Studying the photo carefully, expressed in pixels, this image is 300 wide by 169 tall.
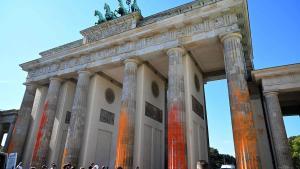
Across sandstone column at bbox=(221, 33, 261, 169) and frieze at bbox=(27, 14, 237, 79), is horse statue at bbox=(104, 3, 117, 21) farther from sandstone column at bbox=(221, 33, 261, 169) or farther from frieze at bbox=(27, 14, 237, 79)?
sandstone column at bbox=(221, 33, 261, 169)

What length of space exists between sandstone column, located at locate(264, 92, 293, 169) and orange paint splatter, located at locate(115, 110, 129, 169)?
28.7 feet

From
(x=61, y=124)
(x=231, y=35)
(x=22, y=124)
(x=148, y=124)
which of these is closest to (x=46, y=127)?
(x=61, y=124)

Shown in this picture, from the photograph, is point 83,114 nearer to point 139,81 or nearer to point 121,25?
point 139,81

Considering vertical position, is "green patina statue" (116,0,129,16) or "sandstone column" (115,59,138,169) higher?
"green patina statue" (116,0,129,16)

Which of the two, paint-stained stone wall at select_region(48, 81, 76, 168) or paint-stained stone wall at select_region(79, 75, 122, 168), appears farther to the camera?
paint-stained stone wall at select_region(48, 81, 76, 168)

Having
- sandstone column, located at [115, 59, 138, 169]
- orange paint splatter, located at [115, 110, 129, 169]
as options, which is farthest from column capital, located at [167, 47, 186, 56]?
orange paint splatter, located at [115, 110, 129, 169]

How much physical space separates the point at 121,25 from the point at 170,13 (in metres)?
4.38

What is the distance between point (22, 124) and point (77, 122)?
22.5ft

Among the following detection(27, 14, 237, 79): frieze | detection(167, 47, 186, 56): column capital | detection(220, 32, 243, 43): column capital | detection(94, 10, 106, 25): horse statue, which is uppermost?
detection(94, 10, 106, 25): horse statue

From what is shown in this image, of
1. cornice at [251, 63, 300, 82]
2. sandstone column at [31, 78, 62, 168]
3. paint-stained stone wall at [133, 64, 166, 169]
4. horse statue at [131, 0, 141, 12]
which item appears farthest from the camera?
horse statue at [131, 0, 141, 12]

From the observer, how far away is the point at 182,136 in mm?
13102

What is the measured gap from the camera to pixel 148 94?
715 inches

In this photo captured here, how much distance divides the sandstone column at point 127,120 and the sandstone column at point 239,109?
648 cm

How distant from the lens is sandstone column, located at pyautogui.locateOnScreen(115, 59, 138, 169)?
14.2 metres
